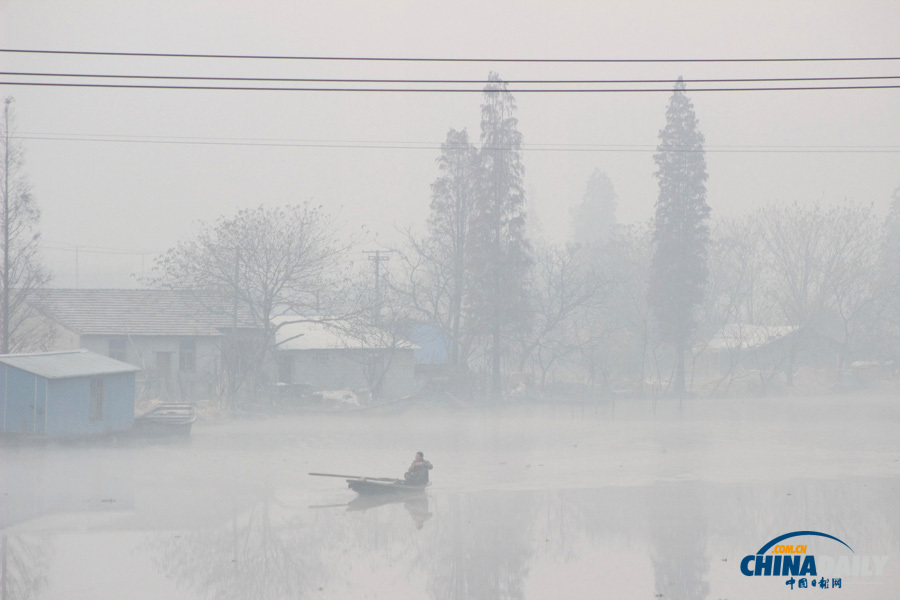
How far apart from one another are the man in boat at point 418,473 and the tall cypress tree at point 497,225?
25827mm

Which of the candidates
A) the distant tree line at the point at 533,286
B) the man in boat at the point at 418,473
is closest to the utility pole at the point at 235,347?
the distant tree line at the point at 533,286

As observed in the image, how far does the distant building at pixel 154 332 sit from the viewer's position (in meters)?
40.5

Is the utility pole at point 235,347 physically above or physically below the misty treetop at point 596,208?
below

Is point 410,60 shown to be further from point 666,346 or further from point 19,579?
point 666,346

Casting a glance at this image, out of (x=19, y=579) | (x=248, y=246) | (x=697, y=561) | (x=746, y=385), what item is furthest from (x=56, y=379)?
(x=746, y=385)

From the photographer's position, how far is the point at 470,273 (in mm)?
47781

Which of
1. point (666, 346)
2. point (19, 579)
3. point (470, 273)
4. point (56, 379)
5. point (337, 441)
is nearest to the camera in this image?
point (19, 579)

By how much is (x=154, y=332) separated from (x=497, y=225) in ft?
59.0

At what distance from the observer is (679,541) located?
16531 millimetres

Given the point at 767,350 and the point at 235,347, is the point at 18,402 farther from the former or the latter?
the point at 767,350

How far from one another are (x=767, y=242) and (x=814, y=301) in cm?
658

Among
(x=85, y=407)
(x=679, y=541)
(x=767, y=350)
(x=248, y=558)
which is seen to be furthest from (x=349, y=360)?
(x=679, y=541)

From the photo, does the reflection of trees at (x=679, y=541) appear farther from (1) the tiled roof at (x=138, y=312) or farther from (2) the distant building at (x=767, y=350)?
(2) the distant building at (x=767, y=350)

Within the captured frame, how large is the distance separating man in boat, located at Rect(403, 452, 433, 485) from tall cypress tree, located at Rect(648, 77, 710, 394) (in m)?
32.2
